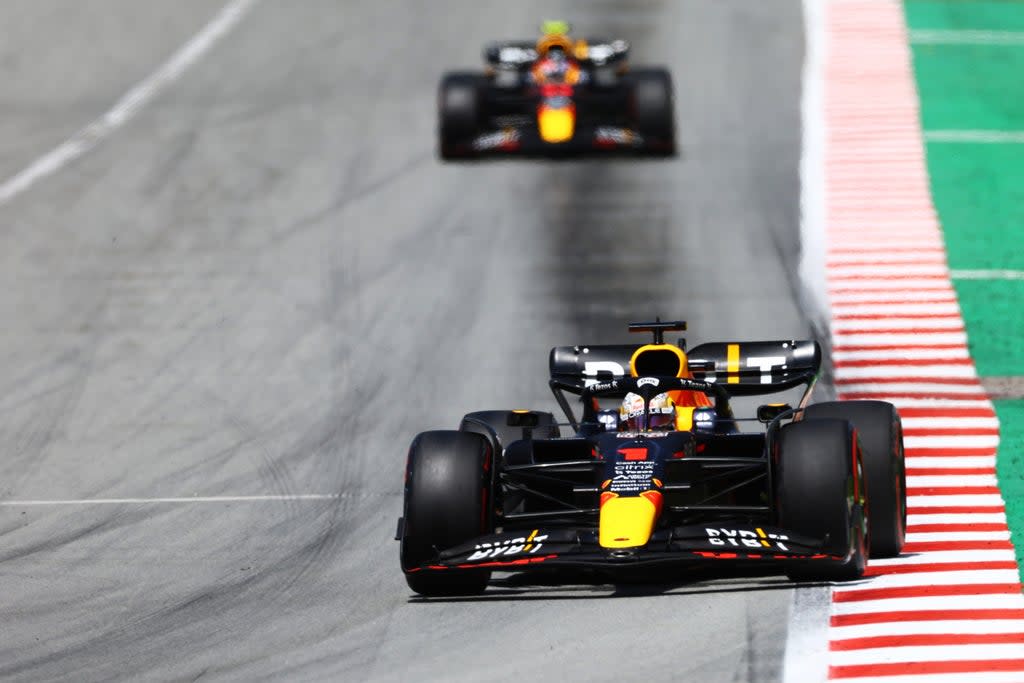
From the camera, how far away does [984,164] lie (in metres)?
24.4

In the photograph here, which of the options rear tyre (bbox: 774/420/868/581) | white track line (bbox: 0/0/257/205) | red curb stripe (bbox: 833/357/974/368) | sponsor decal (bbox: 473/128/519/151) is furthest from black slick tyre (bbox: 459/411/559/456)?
white track line (bbox: 0/0/257/205)

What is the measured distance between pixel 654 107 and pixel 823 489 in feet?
43.2

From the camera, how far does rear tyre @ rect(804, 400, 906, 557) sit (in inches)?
513

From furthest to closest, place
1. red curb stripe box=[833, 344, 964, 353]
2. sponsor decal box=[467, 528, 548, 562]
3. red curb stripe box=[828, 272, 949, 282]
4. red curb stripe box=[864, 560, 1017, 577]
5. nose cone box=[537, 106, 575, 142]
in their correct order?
nose cone box=[537, 106, 575, 142] < red curb stripe box=[828, 272, 949, 282] < red curb stripe box=[833, 344, 964, 353] < red curb stripe box=[864, 560, 1017, 577] < sponsor decal box=[467, 528, 548, 562]

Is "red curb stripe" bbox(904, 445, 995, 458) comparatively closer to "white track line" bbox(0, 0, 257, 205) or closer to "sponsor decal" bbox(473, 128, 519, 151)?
"sponsor decal" bbox(473, 128, 519, 151)

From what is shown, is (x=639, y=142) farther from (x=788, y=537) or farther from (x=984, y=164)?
(x=788, y=537)

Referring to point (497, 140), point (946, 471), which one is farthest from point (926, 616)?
point (497, 140)

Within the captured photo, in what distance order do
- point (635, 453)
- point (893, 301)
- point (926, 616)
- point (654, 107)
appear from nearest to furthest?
point (926, 616) < point (635, 453) < point (893, 301) < point (654, 107)

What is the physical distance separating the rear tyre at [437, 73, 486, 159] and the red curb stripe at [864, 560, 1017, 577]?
12861 millimetres

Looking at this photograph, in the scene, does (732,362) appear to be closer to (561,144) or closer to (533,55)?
(561,144)

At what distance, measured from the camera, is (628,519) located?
12.2 metres

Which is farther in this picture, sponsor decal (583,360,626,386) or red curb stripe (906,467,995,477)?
red curb stripe (906,467,995,477)

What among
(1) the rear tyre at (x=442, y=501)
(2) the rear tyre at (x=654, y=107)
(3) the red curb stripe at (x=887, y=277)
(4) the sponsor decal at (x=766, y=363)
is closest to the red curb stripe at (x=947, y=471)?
(4) the sponsor decal at (x=766, y=363)

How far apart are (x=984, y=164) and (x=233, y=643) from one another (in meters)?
14.6
